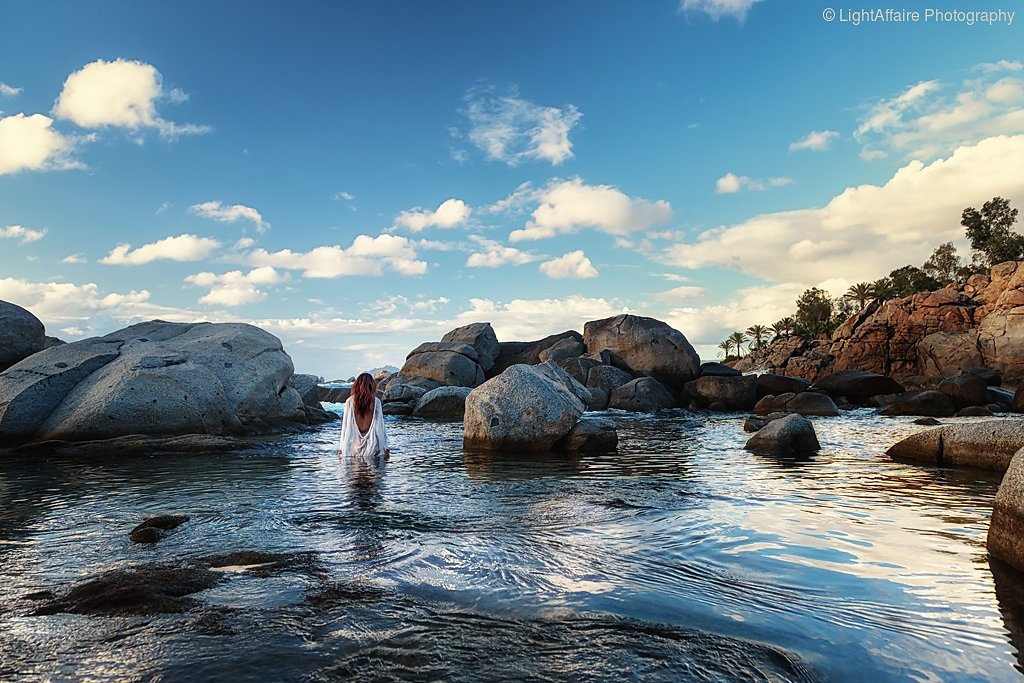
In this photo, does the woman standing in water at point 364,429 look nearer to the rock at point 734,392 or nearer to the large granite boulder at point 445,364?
the large granite boulder at point 445,364

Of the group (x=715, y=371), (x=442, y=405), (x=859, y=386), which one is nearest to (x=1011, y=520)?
(x=442, y=405)

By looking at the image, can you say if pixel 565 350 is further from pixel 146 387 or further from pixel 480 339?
pixel 146 387

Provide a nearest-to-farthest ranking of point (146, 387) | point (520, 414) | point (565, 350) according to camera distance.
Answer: point (520, 414) < point (146, 387) < point (565, 350)

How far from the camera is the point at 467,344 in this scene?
36719mm

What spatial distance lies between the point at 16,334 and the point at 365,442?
40.5 ft

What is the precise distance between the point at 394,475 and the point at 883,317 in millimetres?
49767

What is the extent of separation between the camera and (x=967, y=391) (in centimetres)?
2633

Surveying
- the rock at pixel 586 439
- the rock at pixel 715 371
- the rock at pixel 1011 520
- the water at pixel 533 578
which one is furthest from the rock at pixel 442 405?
the rock at pixel 1011 520

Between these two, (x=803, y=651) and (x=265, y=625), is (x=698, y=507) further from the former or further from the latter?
(x=265, y=625)

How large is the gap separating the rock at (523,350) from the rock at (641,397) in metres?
9.00

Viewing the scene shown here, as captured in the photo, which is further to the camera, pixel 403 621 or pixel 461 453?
pixel 461 453

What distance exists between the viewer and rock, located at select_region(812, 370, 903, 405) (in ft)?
106

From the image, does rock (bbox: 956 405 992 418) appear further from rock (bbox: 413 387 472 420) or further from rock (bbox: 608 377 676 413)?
rock (bbox: 413 387 472 420)

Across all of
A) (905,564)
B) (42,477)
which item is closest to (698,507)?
(905,564)
